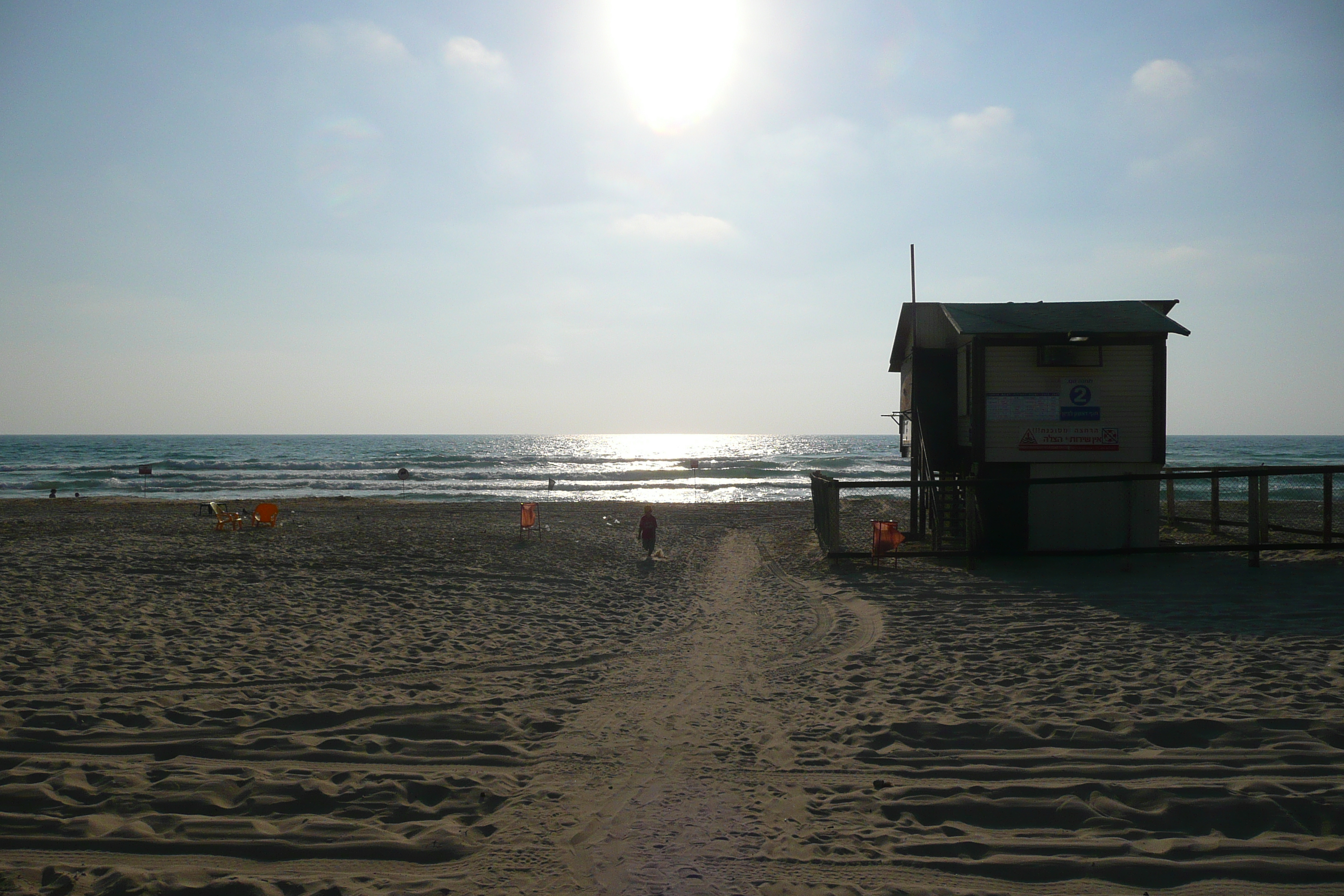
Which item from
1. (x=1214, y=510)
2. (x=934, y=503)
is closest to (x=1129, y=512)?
(x=934, y=503)

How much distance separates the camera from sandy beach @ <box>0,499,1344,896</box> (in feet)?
13.6

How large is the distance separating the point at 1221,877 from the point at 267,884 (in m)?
5.14

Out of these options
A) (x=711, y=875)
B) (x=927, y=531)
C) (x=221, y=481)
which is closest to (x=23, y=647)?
(x=711, y=875)

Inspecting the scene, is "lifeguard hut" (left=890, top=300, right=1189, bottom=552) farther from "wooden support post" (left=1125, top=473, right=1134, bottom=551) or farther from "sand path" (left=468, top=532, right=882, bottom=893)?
"sand path" (left=468, top=532, right=882, bottom=893)

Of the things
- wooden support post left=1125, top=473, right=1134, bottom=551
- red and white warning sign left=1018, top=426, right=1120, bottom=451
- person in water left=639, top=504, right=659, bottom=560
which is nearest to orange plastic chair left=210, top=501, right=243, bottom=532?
person in water left=639, top=504, right=659, bottom=560

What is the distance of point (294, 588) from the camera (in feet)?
40.9

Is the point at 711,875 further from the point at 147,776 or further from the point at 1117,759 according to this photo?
the point at 147,776

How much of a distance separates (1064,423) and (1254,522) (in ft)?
11.4

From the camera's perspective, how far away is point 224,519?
21.3m

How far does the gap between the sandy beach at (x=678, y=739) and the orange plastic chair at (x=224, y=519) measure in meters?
9.27

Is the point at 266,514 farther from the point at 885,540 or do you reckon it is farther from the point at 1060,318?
the point at 1060,318

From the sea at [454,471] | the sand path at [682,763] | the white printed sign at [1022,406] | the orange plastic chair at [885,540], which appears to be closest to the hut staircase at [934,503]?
the orange plastic chair at [885,540]

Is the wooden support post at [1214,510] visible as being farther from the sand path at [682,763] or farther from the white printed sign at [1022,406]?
the sand path at [682,763]

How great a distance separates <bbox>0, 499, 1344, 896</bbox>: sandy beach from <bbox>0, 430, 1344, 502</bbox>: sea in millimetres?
27878
